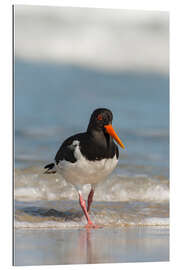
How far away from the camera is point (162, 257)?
19.5 ft

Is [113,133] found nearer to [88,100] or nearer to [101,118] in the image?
[101,118]

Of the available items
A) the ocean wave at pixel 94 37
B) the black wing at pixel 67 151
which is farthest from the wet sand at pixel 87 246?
the ocean wave at pixel 94 37

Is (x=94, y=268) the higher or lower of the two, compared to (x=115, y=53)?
lower

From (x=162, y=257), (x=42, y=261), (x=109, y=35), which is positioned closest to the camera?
(x=42, y=261)

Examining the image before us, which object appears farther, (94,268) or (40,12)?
(40,12)

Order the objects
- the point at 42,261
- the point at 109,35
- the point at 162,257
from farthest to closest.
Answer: the point at 109,35, the point at 162,257, the point at 42,261

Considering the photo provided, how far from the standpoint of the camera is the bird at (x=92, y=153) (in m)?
6.15

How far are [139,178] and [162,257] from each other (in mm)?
1072

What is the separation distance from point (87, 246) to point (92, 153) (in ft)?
3.22

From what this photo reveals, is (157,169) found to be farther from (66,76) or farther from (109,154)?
(66,76)

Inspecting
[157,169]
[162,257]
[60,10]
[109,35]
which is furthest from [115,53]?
[162,257]

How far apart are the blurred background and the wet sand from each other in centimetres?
80

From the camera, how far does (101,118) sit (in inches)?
243

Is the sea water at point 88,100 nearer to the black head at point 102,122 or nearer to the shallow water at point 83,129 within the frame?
the shallow water at point 83,129
